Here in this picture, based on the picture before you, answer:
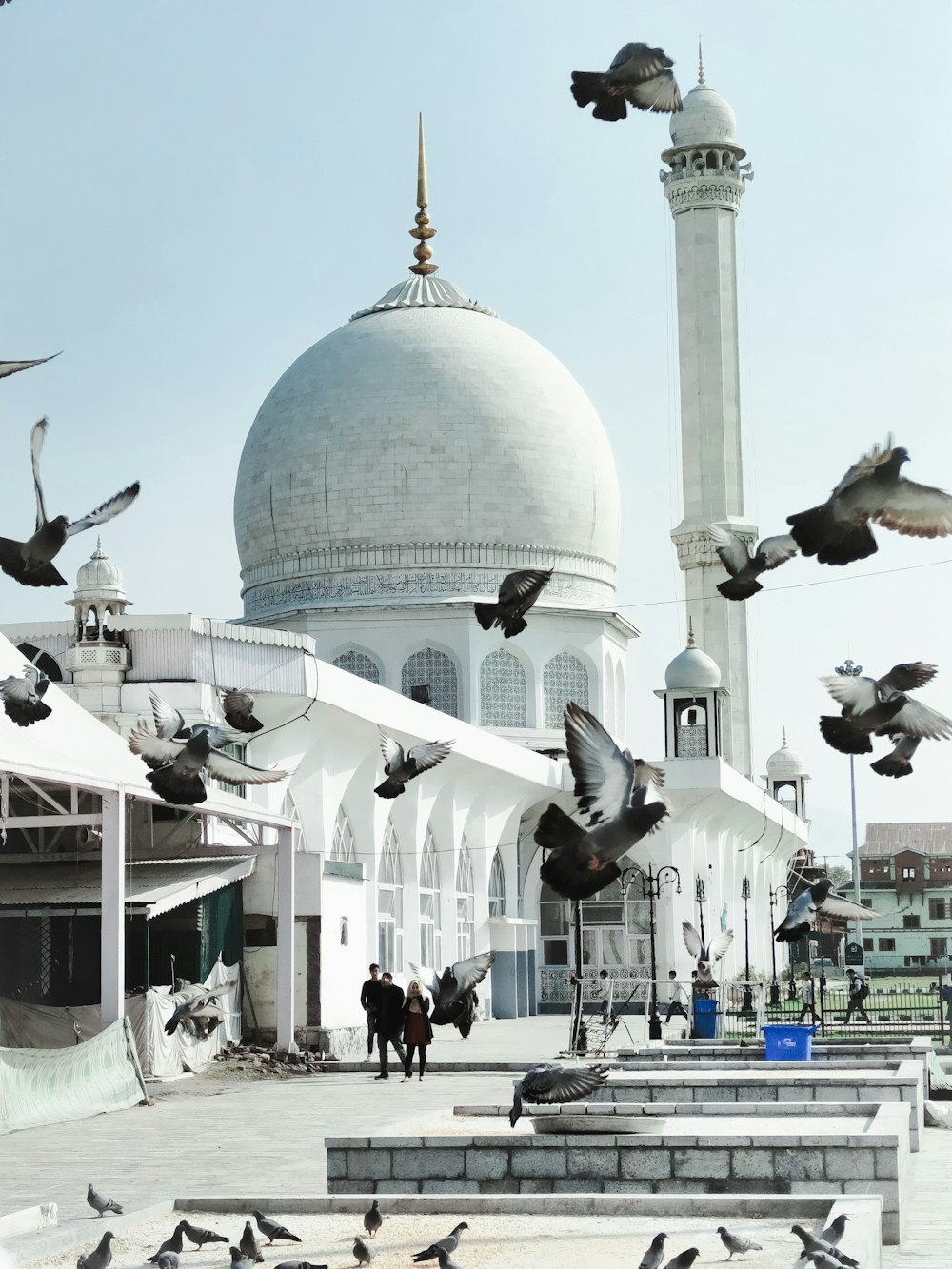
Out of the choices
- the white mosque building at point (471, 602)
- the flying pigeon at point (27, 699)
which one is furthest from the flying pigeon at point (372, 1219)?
the white mosque building at point (471, 602)

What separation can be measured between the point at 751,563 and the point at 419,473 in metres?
33.5

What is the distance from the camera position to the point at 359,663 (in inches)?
1633

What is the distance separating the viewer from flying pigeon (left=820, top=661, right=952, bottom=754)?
29.9 ft

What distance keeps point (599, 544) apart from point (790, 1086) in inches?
1198

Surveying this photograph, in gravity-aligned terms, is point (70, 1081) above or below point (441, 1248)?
below

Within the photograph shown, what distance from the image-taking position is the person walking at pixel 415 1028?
67.7 feet

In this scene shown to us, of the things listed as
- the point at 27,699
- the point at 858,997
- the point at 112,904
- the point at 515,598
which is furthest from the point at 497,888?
the point at 515,598

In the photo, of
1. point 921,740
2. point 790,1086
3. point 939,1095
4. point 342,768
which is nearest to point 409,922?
point 342,768

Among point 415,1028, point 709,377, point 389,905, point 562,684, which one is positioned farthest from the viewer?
point 709,377

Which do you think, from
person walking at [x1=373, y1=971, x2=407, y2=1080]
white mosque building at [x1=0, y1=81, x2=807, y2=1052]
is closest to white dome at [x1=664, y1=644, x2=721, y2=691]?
white mosque building at [x1=0, y1=81, x2=807, y2=1052]

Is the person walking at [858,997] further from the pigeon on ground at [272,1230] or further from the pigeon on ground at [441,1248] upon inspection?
the pigeon on ground at [441,1248]

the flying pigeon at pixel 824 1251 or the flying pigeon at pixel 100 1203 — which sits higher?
the flying pigeon at pixel 824 1251

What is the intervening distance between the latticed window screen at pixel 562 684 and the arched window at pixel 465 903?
5.83 meters

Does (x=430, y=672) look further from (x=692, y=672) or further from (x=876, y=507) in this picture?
(x=876, y=507)
